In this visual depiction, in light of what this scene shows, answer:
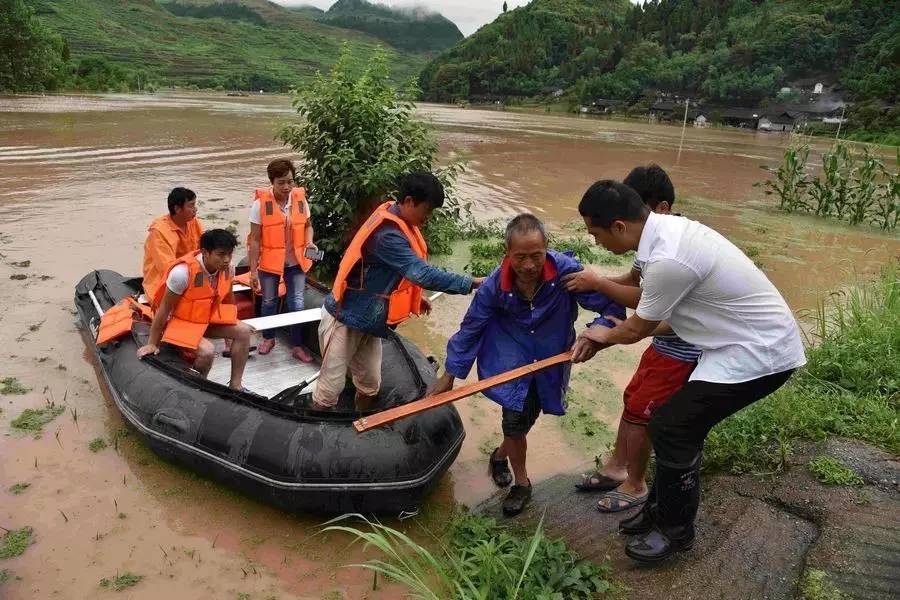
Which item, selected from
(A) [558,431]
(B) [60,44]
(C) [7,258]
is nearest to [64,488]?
(A) [558,431]

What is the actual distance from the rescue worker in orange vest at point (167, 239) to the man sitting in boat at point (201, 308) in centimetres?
38

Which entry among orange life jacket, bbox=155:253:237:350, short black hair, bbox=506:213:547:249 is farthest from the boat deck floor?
short black hair, bbox=506:213:547:249

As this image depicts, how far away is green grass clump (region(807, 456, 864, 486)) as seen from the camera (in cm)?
310

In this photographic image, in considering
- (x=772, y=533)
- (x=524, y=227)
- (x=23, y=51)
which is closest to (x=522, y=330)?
(x=524, y=227)

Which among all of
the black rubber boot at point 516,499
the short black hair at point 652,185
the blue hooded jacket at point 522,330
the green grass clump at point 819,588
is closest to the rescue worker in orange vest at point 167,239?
the blue hooded jacket at point 522,330

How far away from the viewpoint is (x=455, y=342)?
3.11m

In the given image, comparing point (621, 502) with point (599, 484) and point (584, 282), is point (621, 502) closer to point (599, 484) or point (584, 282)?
point (599, 484)

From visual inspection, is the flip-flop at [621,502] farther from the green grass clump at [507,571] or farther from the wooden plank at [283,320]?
the wooden plank at [283,320]

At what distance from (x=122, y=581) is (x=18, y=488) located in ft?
3.57

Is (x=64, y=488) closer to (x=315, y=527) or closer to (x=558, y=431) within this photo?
(x=315, y=527)

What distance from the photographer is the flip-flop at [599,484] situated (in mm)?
3502

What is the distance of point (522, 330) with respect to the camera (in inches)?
120

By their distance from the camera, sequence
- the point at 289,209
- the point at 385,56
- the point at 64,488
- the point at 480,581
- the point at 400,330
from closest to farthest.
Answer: the point at 480,581
the point at 64,488
the point at 289,209
the point at 400,330
the point at 385,56

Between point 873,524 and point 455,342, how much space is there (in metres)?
2.04
